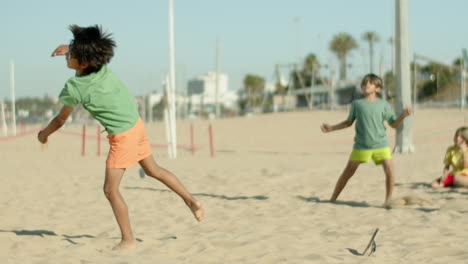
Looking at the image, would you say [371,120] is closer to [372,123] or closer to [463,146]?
[372,123]

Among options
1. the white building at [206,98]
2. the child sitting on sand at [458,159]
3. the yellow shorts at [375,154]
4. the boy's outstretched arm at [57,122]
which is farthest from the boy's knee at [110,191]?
the white building at [206,98]

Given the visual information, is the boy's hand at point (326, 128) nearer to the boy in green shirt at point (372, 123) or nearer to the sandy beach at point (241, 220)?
the boy in green shirt at point (372, 123)

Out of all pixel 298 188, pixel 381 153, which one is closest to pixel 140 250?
pixel 381 153

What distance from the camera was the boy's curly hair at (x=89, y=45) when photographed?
4.07 meters

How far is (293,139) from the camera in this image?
26016mm

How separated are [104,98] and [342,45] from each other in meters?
64.6

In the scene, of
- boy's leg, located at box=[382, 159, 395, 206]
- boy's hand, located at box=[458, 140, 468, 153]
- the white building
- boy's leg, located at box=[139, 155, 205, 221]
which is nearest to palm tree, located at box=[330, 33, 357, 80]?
the white building

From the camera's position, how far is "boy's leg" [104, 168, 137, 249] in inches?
166

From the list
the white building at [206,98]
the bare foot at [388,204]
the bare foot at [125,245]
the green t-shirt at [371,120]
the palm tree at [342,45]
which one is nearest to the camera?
the bare foot at [125,245]

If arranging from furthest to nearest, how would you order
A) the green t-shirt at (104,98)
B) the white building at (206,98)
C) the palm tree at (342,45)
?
the white building at (206,98)
the palm tree at (342,45)
the green t-shirt at (104,98)

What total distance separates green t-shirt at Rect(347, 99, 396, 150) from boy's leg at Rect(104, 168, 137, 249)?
2847 millimetres

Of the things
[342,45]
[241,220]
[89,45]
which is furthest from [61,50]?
[342,45]

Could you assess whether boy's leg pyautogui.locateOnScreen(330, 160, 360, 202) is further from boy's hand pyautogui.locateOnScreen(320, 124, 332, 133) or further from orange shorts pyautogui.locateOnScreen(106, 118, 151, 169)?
orange shorts pyautogui.locateOnScreen(106, 118, 151, 169)

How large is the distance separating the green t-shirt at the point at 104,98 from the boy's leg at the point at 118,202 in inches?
12.4
